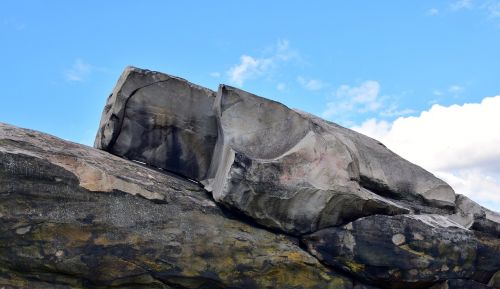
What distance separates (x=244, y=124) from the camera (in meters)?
12.4

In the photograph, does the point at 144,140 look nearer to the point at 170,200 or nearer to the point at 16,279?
the point at 170,200

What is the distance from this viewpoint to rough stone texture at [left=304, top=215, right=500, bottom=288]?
11.8m

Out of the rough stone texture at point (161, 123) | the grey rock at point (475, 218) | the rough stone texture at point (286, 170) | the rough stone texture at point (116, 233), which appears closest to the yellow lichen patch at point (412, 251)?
the rough stone texture at point (286, 170)

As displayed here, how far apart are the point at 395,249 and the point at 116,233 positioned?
6.07 m

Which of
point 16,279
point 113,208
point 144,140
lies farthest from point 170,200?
point 16,279

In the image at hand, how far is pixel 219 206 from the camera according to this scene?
1173cm

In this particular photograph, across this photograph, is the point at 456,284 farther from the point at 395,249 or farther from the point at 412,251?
the point at 395,249

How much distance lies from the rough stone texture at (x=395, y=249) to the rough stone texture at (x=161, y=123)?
3537 mm

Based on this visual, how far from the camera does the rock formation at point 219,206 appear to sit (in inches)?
399

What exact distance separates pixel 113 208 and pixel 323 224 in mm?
4599

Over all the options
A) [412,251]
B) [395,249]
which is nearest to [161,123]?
[395,249]

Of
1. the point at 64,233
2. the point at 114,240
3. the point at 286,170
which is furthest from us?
the point at 286,170

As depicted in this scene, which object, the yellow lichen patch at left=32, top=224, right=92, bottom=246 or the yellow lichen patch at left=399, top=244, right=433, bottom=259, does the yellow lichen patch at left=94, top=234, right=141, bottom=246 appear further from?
the yellow lichen patch at left=399, top=244, right=433, bottom=259

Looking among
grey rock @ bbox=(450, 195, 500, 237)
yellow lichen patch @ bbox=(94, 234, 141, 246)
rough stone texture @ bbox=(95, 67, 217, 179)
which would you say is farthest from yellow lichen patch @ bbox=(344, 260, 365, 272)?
yellow lichen patch @ bbox=(94, 234, 141, 246)
